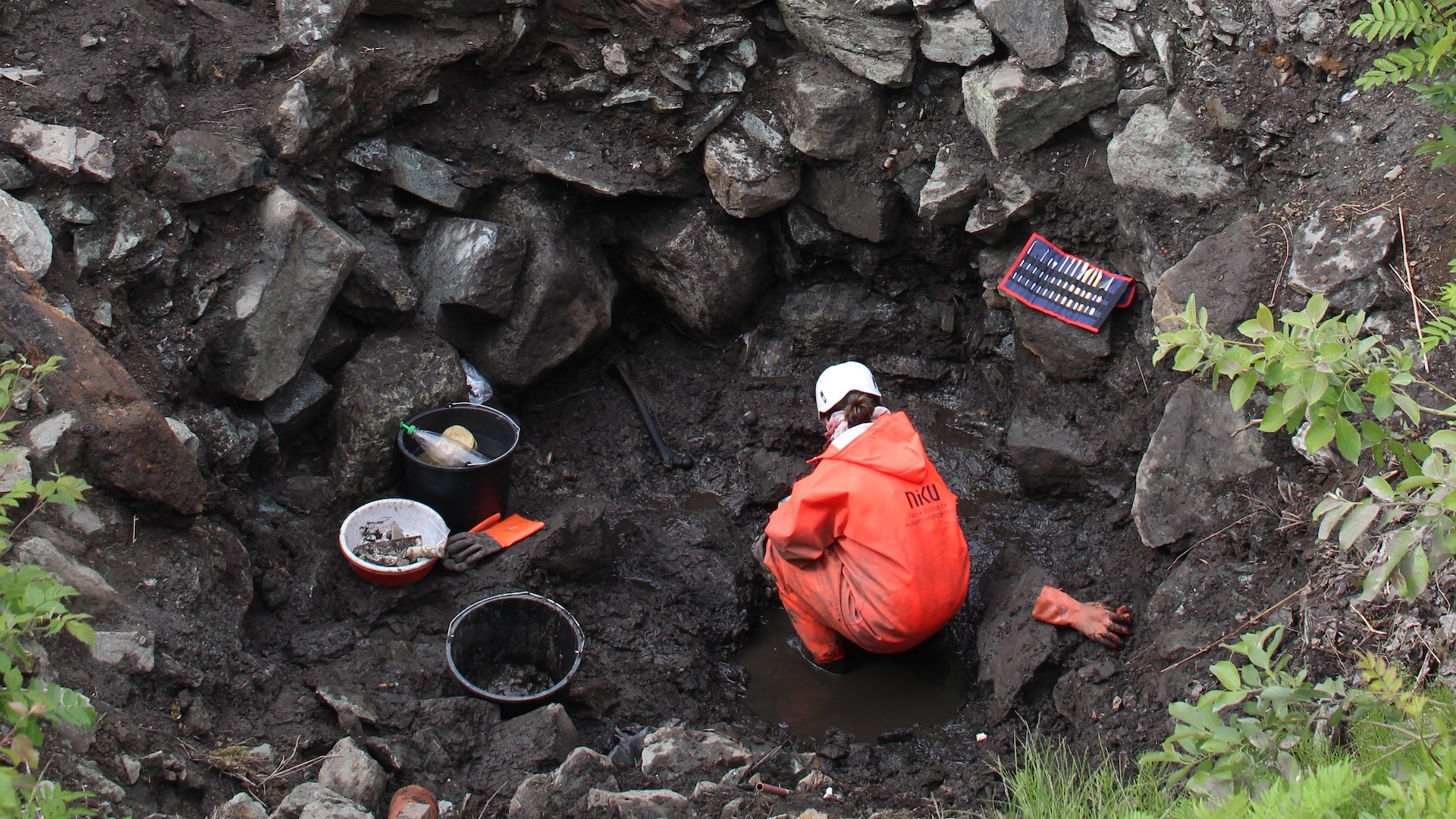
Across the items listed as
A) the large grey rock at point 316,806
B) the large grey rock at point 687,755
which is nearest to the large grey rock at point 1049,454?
the large grey rock at point 687,755

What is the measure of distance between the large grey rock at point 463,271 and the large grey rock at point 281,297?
1.57 feet

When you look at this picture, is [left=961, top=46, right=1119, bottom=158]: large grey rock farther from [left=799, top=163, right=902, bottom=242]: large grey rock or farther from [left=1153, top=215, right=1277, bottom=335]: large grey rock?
[left=1153, top=215, right=1277, bottom=335]: large grey rock

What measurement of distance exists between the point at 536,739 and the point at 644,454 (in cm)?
211

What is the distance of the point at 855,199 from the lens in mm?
5070

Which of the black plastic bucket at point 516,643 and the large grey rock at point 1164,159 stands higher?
the large grey rock at point 1164,159

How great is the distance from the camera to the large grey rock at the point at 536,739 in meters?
3.36

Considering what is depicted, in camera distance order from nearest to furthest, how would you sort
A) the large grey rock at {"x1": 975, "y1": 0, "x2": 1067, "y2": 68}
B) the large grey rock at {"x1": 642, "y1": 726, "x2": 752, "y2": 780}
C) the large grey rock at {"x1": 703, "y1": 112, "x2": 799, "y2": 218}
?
1. the large grey rock at {"x1": 642, "y1": 726, "x2": 752, "y2": 780}
2. the large grey rock at {"x1": 975, "y1": 0, "x2": 1067, "y2": 68}
3. the large grey rock at {"x1": 703, "y1": 112, "x2": 799, "y2": 218}

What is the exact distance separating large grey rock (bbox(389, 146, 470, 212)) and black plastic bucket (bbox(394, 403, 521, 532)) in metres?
0.99

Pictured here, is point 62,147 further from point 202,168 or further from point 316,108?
point 316,108

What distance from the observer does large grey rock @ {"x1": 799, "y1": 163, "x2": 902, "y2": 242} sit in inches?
197

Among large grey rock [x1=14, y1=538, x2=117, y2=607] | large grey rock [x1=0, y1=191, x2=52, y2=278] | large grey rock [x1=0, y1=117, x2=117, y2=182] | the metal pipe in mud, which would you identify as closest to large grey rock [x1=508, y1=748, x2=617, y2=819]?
large grey rock [x1=14, y1=538, x2=117, y2=607]

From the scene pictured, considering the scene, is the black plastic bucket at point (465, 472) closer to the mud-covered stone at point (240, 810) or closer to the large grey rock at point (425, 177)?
the large grey rock at point (425, 177)

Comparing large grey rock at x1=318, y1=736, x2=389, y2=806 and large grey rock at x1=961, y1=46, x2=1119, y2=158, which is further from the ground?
large grey rock at x1=961, y1=46, x2=1119, y2=158

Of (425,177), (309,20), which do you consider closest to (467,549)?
(425,177)
